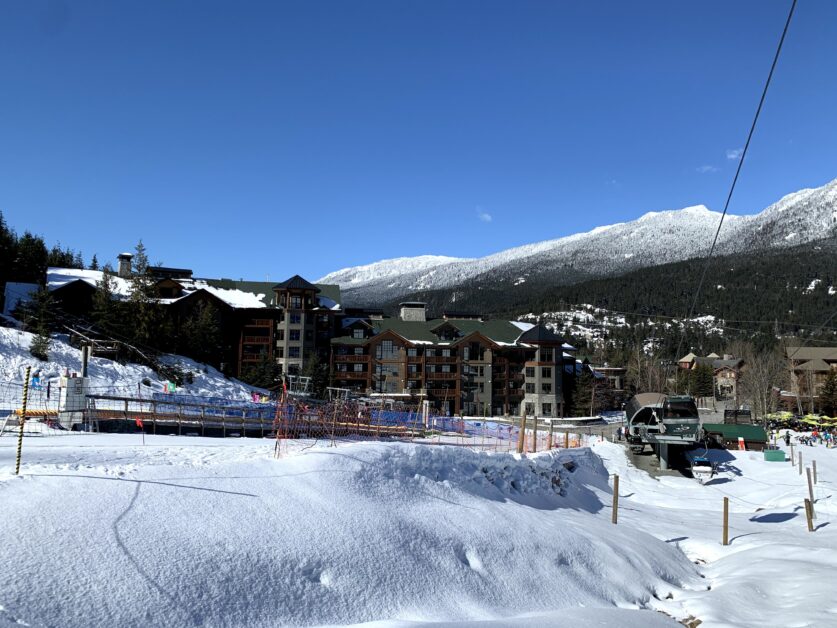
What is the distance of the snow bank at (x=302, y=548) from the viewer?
8490mm

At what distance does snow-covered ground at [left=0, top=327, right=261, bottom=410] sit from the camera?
41025 mm

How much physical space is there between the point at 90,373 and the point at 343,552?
42057mm

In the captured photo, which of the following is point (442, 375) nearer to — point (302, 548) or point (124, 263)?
point (124, 263)

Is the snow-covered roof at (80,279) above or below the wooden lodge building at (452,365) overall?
above

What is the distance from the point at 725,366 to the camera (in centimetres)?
13462

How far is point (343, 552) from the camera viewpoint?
1104cm

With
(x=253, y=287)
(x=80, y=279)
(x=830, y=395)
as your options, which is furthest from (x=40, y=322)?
(x=830, y=395)

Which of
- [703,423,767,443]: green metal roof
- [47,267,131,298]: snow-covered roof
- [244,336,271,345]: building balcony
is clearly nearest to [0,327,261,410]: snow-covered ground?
[47,267,131,298]: snow-covered roof

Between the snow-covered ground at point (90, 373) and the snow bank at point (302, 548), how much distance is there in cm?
2743

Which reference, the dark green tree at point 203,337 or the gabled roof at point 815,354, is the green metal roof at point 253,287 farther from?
the gabled roof at point 815,354

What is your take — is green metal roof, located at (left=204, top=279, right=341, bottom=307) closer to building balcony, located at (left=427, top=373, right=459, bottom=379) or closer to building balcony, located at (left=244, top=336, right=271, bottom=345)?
building balcony, located at (left=244, top=336, right=271, bottom=345)

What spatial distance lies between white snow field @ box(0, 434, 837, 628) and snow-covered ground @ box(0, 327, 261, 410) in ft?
81.7

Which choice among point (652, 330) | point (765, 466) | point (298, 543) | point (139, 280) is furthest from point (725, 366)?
point (298, 543)

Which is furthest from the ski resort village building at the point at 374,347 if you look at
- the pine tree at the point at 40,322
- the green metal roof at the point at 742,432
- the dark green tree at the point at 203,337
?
the green metal roof at the point at 742,432
